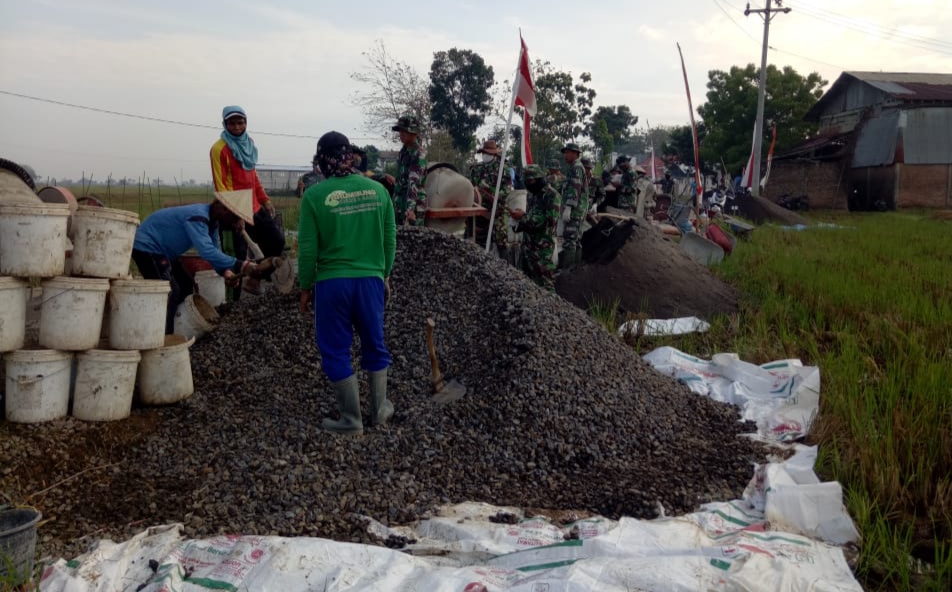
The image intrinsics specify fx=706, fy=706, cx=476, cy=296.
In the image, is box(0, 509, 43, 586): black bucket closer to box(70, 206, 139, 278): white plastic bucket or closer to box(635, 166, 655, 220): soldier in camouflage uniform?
box(70, 206, 139, 278): white plastic bucket

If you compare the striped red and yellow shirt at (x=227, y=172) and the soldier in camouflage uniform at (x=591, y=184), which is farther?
the soldier in camouflage uniform at (x=591, y=184)

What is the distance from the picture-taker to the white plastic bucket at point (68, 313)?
361 centimetres

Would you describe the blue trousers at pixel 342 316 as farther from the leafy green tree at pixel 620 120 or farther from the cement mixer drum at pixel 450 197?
the leafy green tree at pixel 620 120

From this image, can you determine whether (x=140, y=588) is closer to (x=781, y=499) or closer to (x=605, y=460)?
(x=605, y=460)

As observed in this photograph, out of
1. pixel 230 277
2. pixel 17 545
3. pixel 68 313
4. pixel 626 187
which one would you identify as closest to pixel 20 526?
pixel 17 545

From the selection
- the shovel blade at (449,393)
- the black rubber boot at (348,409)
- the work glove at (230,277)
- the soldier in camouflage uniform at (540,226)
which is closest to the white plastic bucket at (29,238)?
the work glove at (230,277)

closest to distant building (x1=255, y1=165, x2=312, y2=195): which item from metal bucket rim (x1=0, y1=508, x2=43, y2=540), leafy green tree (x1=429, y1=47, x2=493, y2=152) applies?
leafy green tree (x1=429, y1=47, x2=493, y2=152)

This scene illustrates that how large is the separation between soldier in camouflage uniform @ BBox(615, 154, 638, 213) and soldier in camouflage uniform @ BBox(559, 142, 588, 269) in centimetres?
294

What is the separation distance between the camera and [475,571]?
236 cm

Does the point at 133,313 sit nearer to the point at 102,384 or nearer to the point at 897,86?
the point at 102,384

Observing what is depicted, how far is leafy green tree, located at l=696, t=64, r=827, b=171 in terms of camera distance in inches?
1125

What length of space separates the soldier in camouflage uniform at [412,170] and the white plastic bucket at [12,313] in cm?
362

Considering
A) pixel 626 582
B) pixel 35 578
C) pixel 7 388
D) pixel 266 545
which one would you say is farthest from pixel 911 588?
pixel 7 388

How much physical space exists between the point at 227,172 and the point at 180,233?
1179 mm
